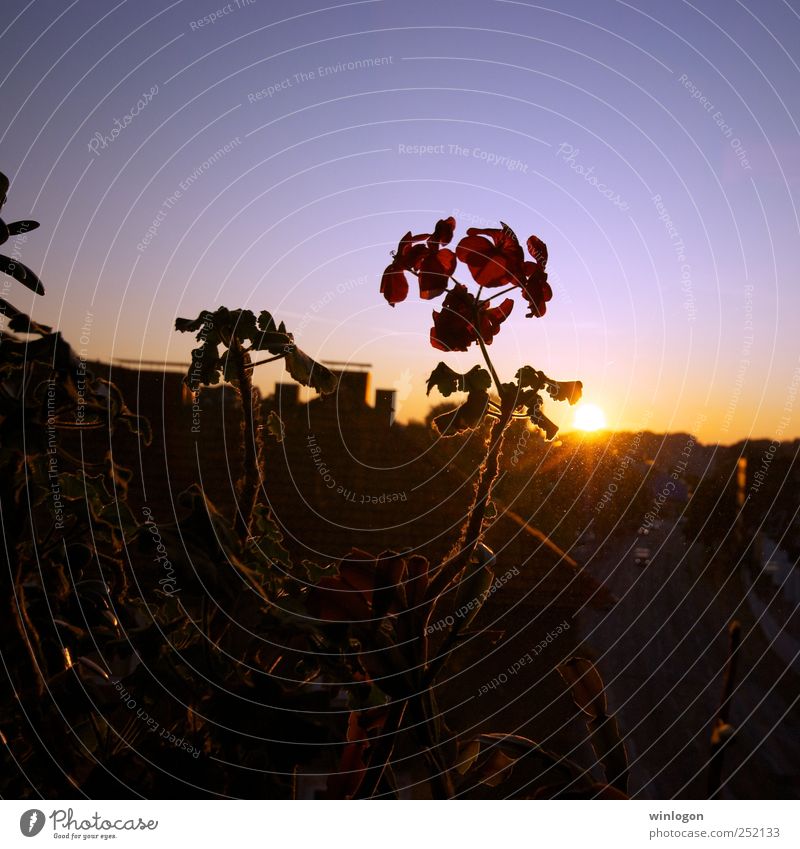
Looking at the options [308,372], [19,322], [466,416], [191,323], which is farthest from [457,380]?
[19,322]

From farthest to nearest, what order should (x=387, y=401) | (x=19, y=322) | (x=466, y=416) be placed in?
1. (x=387, y=401)
2. (x=19, y=322)
3. (x=466, y=416)

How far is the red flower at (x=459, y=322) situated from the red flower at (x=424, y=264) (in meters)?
0.02

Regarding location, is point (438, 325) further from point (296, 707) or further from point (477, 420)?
point (296, 707)

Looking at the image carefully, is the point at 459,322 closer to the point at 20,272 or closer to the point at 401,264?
the point at 401,264

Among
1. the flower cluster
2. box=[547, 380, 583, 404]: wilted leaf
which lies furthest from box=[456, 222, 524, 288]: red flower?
box=[547, 380, 583, 404]: wilted leaf

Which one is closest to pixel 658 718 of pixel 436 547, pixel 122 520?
pixel 436 547

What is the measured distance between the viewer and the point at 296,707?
61 cm

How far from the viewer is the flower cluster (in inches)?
26.0

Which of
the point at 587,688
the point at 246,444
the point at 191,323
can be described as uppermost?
the point at 191,323

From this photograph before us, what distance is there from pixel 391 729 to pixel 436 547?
1.30 metres

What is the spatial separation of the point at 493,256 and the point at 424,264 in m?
0.06

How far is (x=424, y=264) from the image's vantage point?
0.66 meters

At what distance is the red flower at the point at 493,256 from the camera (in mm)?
670

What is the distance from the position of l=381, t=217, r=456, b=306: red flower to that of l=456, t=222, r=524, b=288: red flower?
16 millimetres
